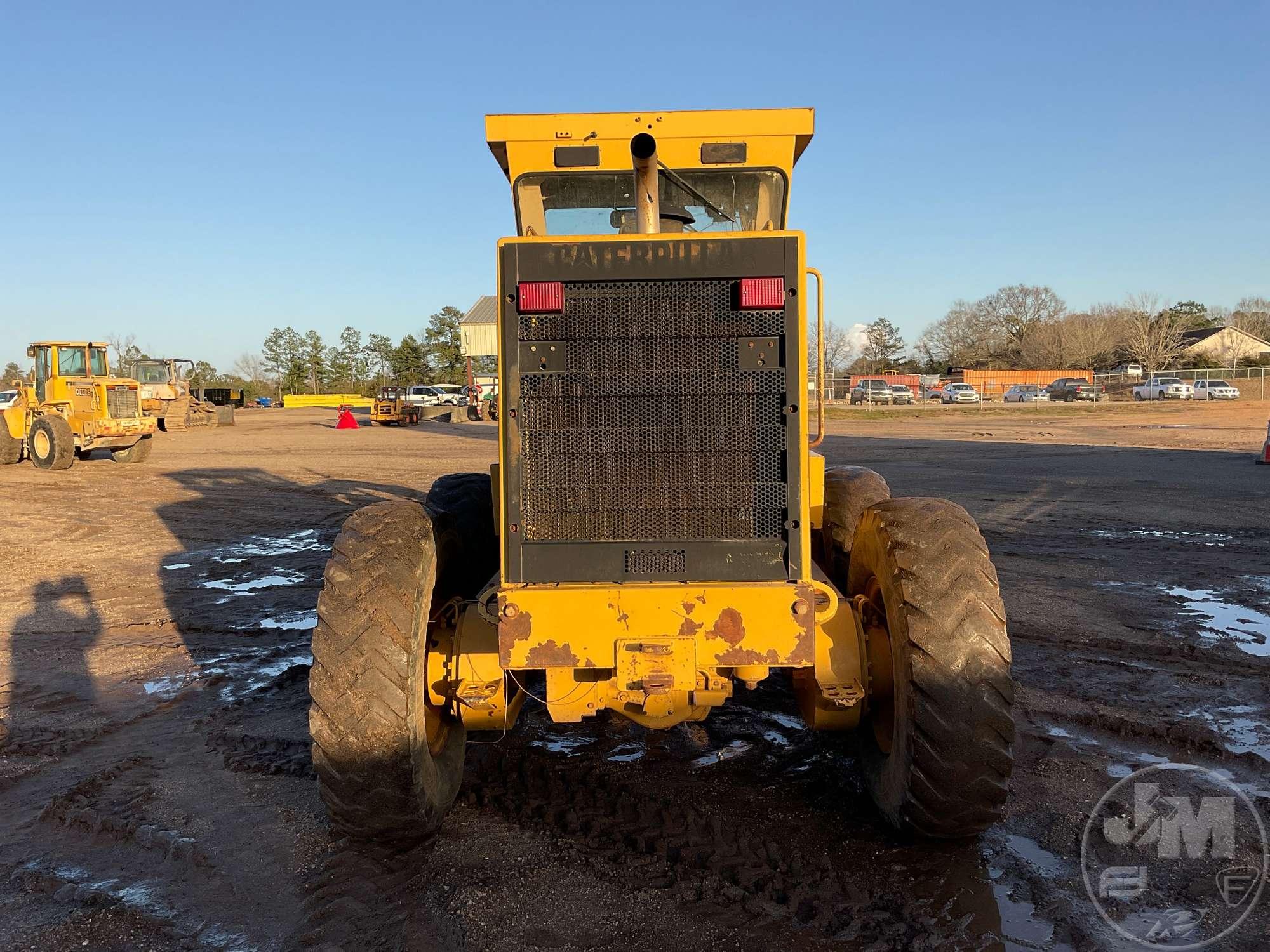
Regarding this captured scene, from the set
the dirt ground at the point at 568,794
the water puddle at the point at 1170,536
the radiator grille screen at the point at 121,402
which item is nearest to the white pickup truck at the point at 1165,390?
the water puddle at the point at 1170,536

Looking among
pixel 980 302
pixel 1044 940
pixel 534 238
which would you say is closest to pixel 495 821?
pixel 1044 940

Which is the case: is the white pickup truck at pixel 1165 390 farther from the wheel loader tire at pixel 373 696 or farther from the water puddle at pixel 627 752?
the wheel loader tire at pixel 373 696

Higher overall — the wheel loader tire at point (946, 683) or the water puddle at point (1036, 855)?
the wheel loader tire at point (946, 683)

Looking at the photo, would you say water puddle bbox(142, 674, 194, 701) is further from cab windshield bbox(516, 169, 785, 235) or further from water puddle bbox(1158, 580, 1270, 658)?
water puddle bbox(1158, 580, 1270, 658)

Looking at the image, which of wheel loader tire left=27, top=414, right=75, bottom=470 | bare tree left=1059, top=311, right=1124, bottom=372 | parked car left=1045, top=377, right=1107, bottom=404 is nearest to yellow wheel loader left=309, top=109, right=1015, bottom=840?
wheel loader tire left=27, top=414, right=75, bottom=470

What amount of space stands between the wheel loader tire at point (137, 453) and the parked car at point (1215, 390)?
170 feet

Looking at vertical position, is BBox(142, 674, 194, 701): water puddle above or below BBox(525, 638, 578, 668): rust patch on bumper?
below

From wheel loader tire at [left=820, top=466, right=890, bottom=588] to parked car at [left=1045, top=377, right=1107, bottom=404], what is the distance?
56.3m

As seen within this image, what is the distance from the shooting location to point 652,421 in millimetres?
4008

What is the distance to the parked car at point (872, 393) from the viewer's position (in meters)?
61.1

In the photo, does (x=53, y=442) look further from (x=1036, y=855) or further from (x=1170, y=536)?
(x=1036, y=855)

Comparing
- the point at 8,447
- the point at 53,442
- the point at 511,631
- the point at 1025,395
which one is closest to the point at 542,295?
the point at 511,631

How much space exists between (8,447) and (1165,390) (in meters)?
54.9

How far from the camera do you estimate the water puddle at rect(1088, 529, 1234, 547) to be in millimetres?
10703
